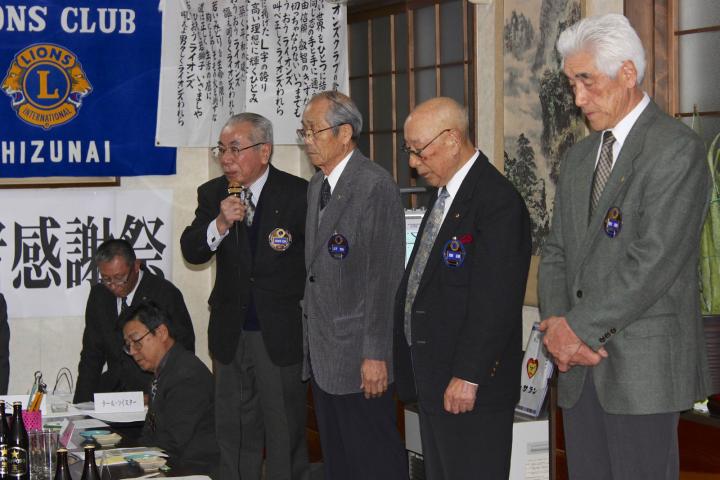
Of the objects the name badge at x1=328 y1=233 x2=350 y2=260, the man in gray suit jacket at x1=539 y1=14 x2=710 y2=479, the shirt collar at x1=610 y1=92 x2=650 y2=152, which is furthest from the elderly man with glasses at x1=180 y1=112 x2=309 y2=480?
the shirt collar at x1=610 y1=92 x2=650 y2=152

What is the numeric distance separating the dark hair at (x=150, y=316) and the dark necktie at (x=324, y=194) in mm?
846

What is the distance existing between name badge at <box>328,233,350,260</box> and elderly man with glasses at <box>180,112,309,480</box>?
0.50 meters

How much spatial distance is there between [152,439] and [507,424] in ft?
4.29

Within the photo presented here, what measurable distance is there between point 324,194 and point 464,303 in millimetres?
836

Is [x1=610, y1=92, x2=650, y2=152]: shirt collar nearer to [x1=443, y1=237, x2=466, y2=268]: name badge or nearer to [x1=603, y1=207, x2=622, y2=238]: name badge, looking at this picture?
[x1=603, y1=207, x2=622, y2=238]: name badge

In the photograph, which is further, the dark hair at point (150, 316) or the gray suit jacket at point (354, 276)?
the dark hair at point (150, 316)

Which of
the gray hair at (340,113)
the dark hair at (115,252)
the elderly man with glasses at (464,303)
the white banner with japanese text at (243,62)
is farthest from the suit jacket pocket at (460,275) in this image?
the white banner with japanese text at (243,62)

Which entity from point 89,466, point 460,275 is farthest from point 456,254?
point 89,466

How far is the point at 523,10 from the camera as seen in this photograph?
420 centimetres

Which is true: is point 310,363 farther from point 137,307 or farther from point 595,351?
point 595,351

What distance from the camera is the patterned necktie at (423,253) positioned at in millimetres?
2828

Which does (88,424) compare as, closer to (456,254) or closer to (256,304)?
(256,304)

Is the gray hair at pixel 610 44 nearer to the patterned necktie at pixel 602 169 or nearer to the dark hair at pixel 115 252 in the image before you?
the patterned necktie at pixel 602 169

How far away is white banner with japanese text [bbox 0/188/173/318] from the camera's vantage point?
5422 mm
